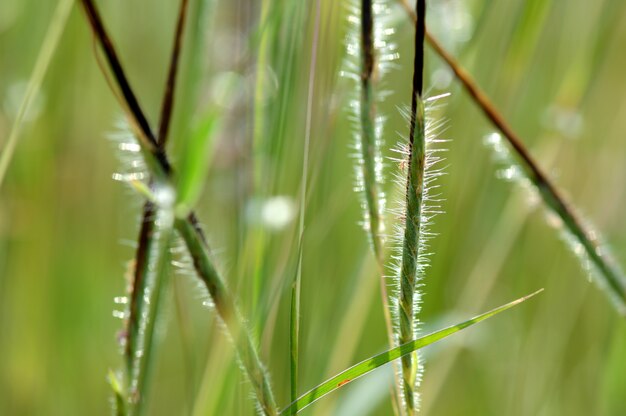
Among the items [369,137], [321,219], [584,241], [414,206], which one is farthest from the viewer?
[321,219]

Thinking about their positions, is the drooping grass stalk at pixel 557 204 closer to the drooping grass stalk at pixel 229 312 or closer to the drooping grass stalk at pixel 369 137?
the drooping grass stalk at pixel 369 137

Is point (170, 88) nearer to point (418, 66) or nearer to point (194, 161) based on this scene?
point (194, 161)

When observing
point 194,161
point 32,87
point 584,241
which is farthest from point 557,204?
point 32,87

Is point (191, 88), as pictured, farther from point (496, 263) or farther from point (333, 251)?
point (496, 263)

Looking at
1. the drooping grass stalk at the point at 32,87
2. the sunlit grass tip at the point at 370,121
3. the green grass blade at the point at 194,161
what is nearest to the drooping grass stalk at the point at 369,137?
the sunlit grass tip at the point at 370,121

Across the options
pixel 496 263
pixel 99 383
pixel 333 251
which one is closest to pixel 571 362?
pixel 496 263
